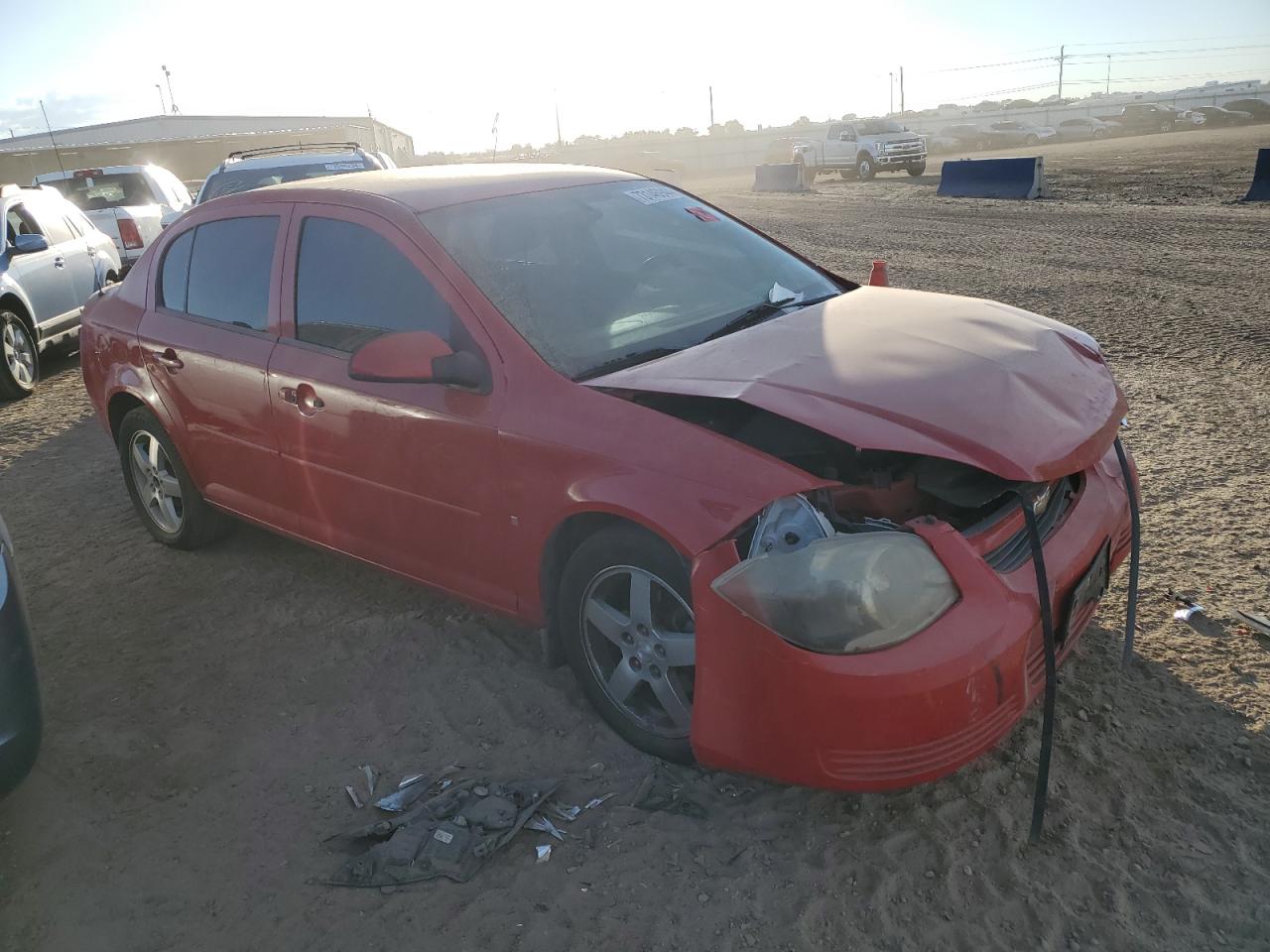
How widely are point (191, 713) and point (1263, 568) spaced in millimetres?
4210

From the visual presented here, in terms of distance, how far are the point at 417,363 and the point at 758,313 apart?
128 centimetres

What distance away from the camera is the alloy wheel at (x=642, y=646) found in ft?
9.81

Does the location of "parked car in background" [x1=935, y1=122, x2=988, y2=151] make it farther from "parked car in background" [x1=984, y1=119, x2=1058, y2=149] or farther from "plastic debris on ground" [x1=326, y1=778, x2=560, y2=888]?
"plastic debris on ground" [x1=326, y1=778, x2=560, y2=888]

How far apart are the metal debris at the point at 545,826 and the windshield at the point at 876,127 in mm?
30599

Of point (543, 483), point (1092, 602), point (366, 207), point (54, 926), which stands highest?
point (366, 207)

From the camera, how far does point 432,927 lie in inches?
103

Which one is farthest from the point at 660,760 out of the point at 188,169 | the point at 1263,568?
the point at 188,169

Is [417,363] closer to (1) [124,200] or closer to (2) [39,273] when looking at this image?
(2) [39,273]

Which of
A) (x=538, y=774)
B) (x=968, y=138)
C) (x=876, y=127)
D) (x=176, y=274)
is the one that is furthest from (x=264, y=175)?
(x=968, y=138)

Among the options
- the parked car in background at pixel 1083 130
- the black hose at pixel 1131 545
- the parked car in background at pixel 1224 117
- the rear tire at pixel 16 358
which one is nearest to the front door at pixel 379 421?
the black hose at pixel 1131 545

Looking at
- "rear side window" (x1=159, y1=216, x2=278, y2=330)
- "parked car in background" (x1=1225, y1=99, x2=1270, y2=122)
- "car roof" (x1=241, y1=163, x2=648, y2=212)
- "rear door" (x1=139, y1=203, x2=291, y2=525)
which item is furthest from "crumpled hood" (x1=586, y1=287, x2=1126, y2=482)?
"parked car in background" (x1=1225, y1=99, x2=1270, y2=122)

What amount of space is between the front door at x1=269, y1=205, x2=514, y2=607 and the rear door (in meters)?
0.14

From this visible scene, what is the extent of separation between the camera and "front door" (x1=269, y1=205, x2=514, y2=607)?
133 inches

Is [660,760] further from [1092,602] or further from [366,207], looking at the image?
[366,207]
